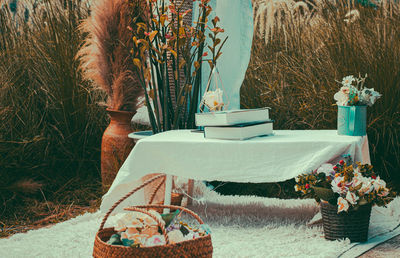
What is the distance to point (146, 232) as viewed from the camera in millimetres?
1402

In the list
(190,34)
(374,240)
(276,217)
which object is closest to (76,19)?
(190,34)

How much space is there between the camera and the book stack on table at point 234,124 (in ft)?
6.44

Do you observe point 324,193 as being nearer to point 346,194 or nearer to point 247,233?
point 346,194

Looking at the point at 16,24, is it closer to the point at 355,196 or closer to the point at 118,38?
the point at 118,38

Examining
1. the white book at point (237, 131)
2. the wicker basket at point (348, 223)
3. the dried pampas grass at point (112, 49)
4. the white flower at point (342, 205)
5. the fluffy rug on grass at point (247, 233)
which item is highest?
the dried pampas grass at point (112, 49)

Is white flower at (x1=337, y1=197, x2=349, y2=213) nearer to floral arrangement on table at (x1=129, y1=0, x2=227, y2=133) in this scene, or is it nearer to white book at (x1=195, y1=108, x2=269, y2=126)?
white book at (x1=195, y1=108, x2=269, y2=126)

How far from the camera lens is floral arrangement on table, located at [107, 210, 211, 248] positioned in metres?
1.36

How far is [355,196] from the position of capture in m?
1.85

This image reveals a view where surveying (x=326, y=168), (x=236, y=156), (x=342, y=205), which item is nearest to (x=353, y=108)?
(x=326, y=168)

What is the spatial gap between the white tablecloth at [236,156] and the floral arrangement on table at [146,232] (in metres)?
0.52

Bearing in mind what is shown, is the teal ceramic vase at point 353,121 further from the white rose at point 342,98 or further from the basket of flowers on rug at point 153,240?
the basket of flowers on rug at point 153,240

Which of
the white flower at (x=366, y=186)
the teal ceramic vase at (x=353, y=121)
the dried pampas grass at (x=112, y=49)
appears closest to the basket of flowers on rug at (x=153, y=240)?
the white flower at (x=366, y=186)

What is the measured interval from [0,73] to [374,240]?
2.07m

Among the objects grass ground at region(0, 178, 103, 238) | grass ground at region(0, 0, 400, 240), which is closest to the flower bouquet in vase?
grass ground at region(0, 0, 400, 240)
